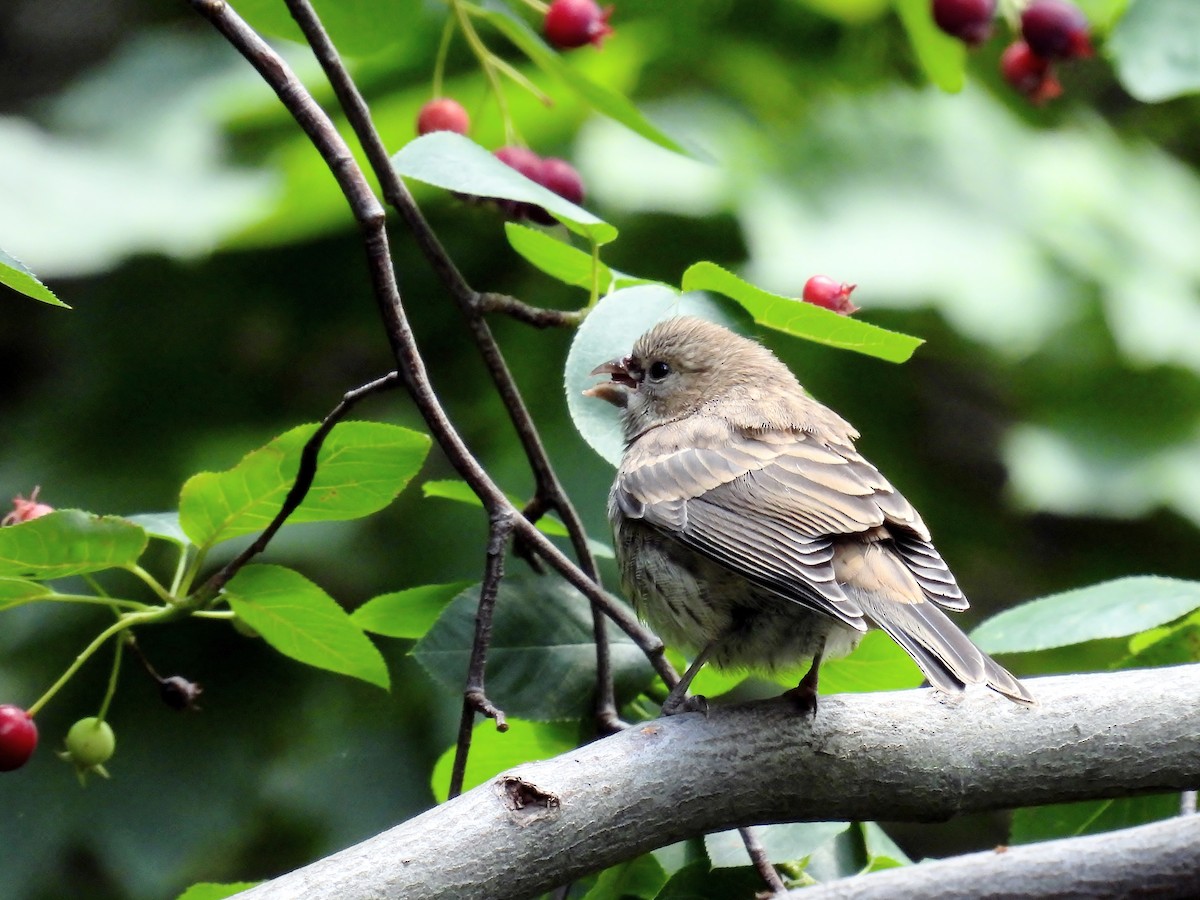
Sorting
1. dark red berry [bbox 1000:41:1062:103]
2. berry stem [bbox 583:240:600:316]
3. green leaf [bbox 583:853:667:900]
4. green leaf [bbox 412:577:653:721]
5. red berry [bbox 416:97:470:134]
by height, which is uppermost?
dark red berry [bbox 1000:41:1062:103]

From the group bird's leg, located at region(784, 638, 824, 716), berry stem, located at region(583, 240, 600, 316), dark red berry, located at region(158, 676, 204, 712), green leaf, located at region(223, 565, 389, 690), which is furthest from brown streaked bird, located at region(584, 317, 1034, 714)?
dark red berry, located at region(158, 676, 204, 712)

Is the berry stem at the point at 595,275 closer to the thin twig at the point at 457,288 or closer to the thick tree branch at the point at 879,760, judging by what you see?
the thin twig at the point at 457,288

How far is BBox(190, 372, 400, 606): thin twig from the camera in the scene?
2.25 metres

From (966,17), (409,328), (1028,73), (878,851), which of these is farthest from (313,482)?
(1028,73)

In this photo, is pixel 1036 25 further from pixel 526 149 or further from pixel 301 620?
pixel 301 620

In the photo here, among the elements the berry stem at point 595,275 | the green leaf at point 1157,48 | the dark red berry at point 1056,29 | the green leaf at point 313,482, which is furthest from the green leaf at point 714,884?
the dark red berry at point 1056,29

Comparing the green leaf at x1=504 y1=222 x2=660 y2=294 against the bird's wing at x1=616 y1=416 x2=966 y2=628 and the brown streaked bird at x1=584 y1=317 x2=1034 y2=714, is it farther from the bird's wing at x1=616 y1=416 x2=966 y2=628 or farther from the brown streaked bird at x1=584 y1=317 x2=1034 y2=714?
the bird's wing at x1=616 y1=416 x2=966 y2=628

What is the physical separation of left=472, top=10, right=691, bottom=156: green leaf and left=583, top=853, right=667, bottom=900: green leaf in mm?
1514

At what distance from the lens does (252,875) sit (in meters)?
4.16

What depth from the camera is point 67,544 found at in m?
2.21

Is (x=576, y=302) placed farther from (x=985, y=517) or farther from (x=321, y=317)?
(x=985, y=517)

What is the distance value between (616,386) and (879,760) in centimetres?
124

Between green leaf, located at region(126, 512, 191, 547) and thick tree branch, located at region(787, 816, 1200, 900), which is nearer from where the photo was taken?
thick tree branch, located at region(787, 816, 1200, 900)

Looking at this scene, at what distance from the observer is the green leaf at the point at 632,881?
2.46 m
